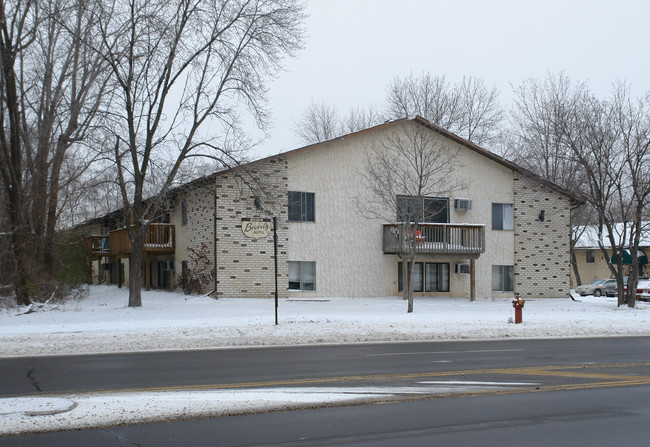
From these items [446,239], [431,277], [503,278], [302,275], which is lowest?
[503,278]

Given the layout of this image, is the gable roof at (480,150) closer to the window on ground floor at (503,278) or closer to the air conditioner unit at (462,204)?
the air conditioner unit at (462,204)

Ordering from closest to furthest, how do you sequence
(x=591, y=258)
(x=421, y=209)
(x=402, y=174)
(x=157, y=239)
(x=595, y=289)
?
(x=421, y=209), (x=402, y=174), (x=157, y=239), (x=595, y=289), (x=591, y=258)

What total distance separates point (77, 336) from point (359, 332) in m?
7.64

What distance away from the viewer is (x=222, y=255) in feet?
93.8

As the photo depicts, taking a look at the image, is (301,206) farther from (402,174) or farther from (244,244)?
(402,174)

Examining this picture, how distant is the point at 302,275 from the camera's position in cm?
3012

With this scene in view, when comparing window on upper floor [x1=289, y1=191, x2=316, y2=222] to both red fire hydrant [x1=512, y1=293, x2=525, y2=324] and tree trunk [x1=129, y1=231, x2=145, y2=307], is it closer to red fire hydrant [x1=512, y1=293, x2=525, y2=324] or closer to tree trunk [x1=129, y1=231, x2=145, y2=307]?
tree trunk [x1=129, y1=231, x2=145, y2=307]

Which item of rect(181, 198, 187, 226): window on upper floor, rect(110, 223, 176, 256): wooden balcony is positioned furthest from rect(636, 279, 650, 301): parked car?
rect(110, 223, 176, 256): wooden balcony

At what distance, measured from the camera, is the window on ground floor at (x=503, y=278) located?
112ft

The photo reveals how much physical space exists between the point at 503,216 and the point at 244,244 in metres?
13.5

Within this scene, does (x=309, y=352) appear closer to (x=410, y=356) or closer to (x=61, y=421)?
(x=410, y=356)

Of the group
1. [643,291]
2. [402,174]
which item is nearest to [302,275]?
[402,174]

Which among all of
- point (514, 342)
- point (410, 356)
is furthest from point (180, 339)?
point (514, 342)

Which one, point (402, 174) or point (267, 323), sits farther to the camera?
point (402, 174)
